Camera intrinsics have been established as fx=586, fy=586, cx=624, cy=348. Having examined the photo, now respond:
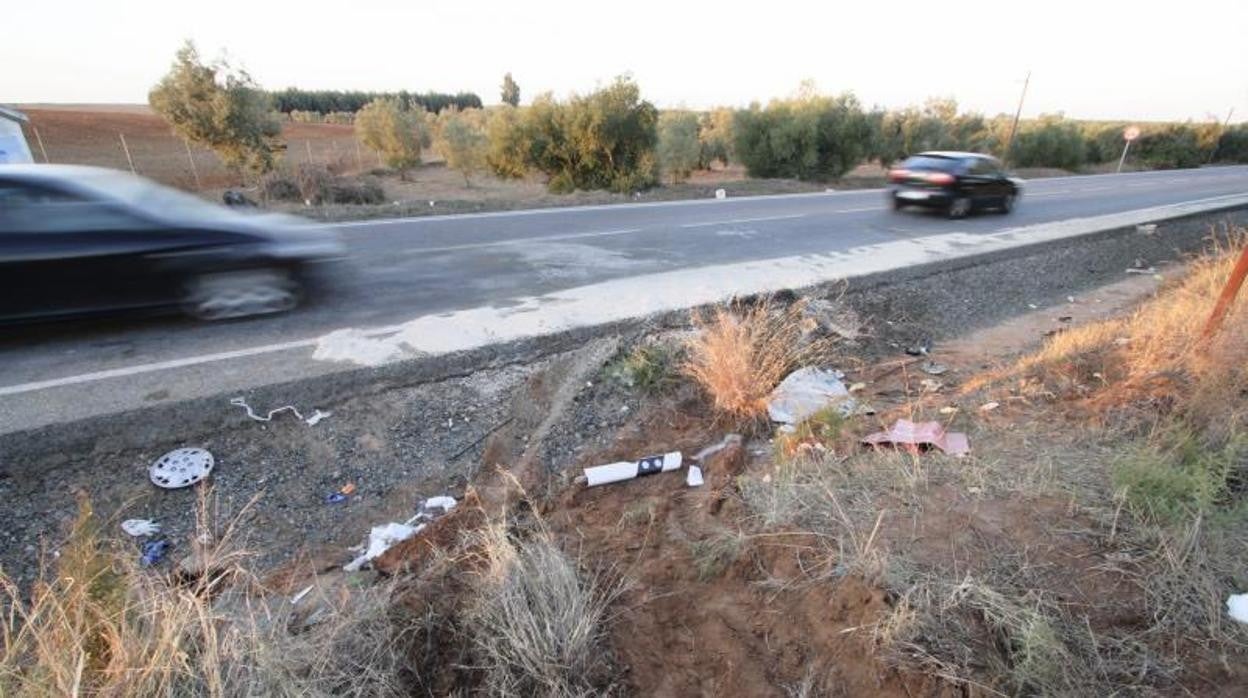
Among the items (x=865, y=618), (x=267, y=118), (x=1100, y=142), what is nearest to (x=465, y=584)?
(x=865, y=618)

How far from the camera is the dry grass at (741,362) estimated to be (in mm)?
4488

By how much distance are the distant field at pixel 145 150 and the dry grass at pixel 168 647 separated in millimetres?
23970

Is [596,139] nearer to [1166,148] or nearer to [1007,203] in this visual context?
[1007,203]

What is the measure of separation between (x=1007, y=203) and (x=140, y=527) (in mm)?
16906

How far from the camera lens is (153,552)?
3.15 meters

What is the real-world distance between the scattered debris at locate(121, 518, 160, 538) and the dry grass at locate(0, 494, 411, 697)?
3.50 feet

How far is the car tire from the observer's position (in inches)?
554

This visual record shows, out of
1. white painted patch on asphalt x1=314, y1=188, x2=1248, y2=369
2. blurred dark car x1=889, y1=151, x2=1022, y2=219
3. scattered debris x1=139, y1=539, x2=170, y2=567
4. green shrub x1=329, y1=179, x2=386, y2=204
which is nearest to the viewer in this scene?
scattered debris x1=139, y1=539, x2=170, y2=567

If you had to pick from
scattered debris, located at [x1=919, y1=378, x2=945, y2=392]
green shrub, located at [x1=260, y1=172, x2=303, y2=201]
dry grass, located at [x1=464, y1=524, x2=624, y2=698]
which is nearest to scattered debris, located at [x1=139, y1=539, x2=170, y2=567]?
dry grass, located at [x1=464, y1=524, x2=624, y2=698]

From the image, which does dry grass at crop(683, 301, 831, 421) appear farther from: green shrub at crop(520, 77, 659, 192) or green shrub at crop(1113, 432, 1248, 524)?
green shrub at crop(520, 77, 659, 192)

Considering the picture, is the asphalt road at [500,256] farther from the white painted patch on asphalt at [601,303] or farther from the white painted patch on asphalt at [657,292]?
the white painted patch on asphalt at [657,292]

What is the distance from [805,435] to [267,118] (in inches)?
984

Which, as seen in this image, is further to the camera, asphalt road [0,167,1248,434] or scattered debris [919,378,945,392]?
scattered debris [919,378,945,392]

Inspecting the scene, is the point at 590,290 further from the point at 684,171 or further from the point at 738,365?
the point at 684,171
